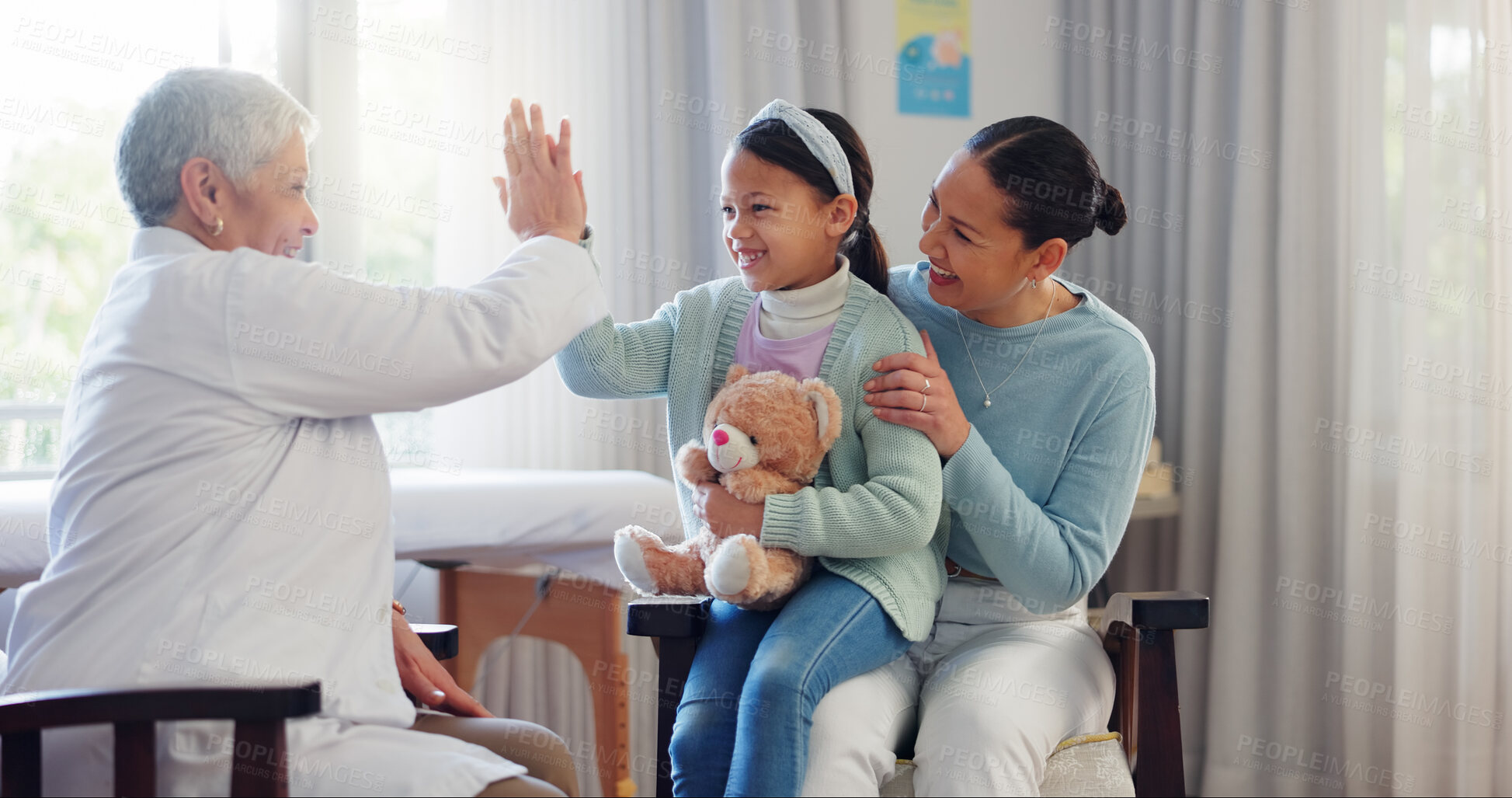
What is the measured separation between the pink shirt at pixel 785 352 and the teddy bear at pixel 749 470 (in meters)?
0.05

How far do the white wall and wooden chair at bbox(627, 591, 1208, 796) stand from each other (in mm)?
1652

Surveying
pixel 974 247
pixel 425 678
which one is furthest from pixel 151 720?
pixel 974 247

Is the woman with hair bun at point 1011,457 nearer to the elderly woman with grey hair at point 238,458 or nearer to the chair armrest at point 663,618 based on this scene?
the chair armrest at point 663,618

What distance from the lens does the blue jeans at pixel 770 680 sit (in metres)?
1.27

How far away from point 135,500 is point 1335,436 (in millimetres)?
2419

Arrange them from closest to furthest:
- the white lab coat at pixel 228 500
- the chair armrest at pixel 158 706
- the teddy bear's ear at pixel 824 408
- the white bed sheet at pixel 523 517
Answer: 1. the chair armrest at pixel 158 706
2. the white lab coat at pixel 228 500
3. the teddy bear's ear at pixel 824 408
4. the white bed sheet at pixel 523 517

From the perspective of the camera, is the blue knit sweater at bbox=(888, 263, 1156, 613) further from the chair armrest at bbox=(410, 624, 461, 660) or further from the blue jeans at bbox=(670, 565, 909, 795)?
the chair armrest at bbox=(410, 624, 461, 660)

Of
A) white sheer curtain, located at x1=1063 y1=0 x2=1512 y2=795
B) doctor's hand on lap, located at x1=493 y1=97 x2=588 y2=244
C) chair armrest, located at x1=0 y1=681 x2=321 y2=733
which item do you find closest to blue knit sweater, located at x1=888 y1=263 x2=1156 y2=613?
doctor's hand on lap, located at x1=493 y1=97 x2=588 y2=244

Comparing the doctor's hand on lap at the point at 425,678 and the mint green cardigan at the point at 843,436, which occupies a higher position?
the mint green cardigan at the point at 843,436

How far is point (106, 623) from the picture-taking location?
1.15m

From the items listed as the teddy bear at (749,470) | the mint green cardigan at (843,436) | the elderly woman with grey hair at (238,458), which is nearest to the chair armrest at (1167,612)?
the mint green cardigan at (843,436)

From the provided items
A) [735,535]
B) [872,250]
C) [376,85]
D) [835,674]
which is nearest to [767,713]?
[835,674]

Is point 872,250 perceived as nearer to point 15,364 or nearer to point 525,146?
point 525,146

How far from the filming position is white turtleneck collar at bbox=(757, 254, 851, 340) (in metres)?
1.51
